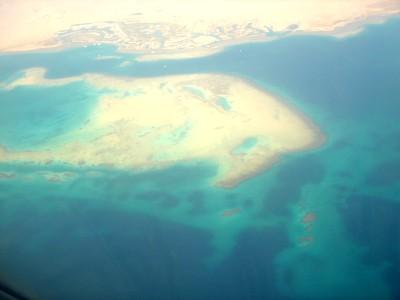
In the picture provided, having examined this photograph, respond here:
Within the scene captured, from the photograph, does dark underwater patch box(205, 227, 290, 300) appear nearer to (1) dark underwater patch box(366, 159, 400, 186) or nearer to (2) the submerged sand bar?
(2) the submerged sand bar

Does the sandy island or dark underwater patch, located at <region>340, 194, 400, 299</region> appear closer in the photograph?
dark underwater patch, located at <region>340, 194, 400, 299</region>

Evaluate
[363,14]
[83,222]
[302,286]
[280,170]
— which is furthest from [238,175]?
[363,14]

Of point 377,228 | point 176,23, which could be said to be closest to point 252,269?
point 377,228

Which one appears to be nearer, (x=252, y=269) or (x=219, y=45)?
(x=252, y=269)

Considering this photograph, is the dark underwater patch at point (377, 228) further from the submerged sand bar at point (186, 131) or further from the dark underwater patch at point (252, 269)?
the submerged sand bar at point (186, 131)

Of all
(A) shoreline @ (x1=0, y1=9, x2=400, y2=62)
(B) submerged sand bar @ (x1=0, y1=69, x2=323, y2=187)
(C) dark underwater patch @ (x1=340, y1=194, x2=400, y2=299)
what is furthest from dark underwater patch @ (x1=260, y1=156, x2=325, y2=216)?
(A) shoreline @ (x1=0, y1=9, x2=400, y2=62)

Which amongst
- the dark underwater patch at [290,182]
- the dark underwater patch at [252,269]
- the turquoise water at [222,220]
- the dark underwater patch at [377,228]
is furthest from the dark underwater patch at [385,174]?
the dark underwater patch at [252,269]

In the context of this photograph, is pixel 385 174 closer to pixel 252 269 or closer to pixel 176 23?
pixel 252 269
